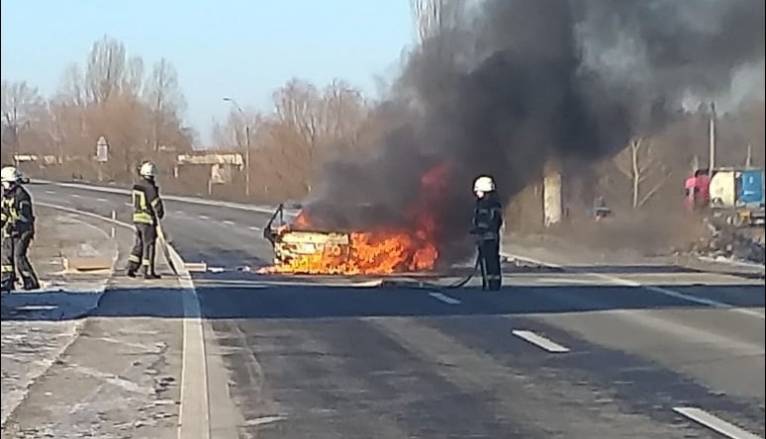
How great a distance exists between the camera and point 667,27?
326 centimetres

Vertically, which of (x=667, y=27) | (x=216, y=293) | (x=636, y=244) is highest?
(x=667, y=27)

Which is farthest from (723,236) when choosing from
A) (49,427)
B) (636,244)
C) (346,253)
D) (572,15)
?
(346,253)

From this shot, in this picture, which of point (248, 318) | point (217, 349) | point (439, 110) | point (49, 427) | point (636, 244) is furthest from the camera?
point (248, 318)

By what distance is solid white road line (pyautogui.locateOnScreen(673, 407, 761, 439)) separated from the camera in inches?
285

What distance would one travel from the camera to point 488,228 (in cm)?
1634

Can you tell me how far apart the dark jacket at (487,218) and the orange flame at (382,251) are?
57 centimetres

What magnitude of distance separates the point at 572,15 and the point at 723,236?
2.27m

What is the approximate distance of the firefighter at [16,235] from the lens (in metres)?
16.7

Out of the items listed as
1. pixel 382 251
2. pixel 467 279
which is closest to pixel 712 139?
pixel 467 279

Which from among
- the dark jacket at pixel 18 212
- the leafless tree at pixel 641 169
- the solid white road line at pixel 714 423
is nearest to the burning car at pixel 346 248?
the dark jacket at pixel 18 212

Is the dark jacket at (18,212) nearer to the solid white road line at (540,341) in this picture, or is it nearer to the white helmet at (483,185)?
the white helmet at (483,185)

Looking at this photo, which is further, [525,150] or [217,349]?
[217,349]

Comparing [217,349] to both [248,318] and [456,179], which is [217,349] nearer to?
[248,318]

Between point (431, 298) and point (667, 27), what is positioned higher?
point (667, 27)
